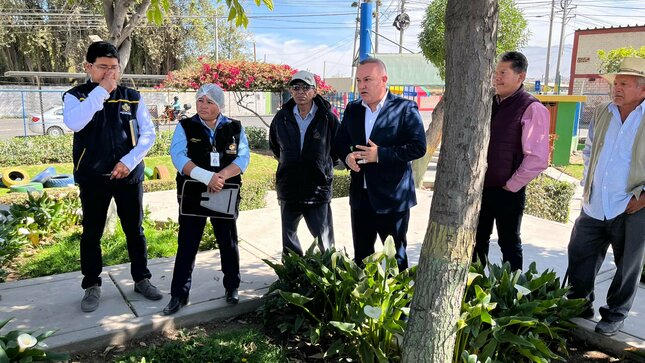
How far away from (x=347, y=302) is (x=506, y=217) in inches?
52.5

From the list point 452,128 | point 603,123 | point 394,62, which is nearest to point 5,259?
point 452,128

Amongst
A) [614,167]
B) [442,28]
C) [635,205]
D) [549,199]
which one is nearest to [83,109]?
[614,167]

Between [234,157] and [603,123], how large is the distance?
8.24 ft

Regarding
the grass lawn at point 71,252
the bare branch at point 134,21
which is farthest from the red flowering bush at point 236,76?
the grass lawn at point 71,252

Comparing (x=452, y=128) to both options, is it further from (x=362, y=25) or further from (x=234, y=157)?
(x=362, y=25)

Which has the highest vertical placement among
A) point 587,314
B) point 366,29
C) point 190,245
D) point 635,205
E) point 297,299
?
point 366,29

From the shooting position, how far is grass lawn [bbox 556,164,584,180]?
12241 millimetres

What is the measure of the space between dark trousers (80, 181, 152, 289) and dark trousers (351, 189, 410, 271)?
5.26 ft

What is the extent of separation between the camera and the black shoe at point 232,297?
3502 mm

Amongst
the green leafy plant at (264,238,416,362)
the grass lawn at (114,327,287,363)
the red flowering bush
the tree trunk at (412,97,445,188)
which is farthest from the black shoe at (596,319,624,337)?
the red flowering bush

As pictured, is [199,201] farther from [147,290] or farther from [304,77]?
[304,77]

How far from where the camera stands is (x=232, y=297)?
3.51 metres

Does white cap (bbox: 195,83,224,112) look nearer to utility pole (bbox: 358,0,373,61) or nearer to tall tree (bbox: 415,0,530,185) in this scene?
utility pole (bbox: 358,0,373,61)

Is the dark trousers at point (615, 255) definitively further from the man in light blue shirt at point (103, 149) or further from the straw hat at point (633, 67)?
the man in light blue shirt at point (103, 149)
